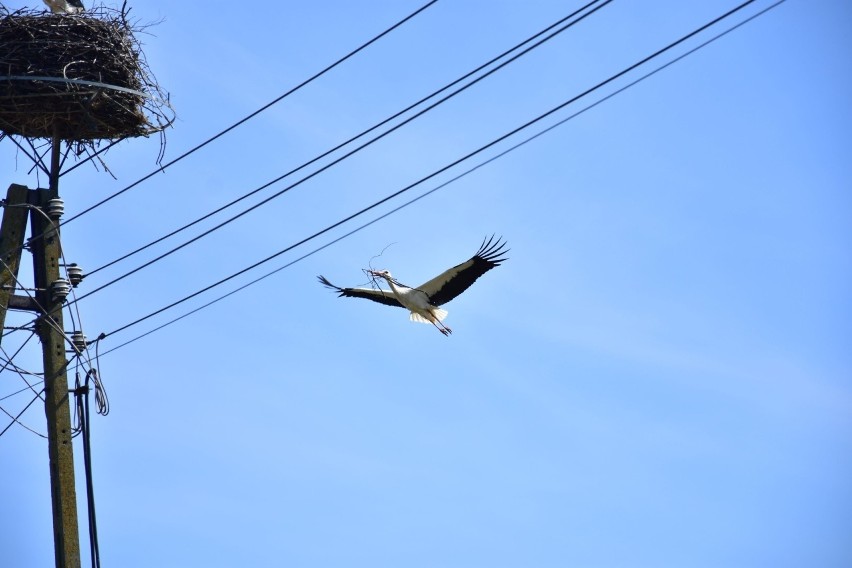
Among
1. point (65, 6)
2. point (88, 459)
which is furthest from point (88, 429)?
point (65, 6)

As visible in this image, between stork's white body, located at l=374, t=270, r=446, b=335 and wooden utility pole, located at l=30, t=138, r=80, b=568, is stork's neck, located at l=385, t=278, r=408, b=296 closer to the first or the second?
stork's white body, located at l=374, t=270, r=446, b=335

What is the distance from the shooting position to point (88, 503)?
386 inches

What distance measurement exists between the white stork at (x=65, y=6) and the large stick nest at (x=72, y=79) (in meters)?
0.30

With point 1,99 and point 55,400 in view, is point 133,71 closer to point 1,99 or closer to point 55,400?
point 1,99

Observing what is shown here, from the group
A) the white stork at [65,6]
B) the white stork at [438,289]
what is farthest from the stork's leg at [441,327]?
the white stork at [65,6]

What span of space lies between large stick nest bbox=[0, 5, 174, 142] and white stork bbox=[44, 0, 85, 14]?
0.30m

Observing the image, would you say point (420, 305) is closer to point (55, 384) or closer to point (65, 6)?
point (55, 384)

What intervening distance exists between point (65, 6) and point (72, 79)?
2.05 m

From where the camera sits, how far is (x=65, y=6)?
13.7 meters

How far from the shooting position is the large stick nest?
11.6m

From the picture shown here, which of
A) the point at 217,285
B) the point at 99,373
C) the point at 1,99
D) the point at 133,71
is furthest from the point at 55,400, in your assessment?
the point at 133,71

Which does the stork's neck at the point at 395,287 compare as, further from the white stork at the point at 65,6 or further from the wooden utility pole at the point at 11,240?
the white stork at the point at 65,6

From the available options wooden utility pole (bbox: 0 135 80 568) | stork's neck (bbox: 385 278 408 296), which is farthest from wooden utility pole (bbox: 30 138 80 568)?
stork's neck (bbox: 385 278 408 296)

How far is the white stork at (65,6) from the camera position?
13.4m
